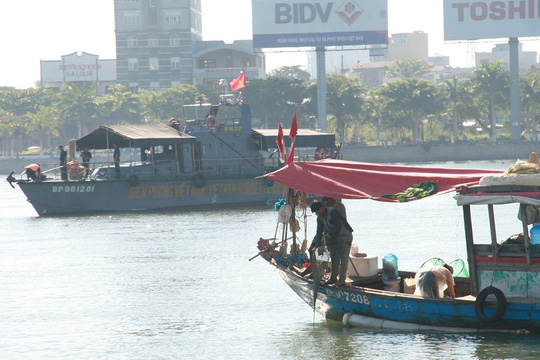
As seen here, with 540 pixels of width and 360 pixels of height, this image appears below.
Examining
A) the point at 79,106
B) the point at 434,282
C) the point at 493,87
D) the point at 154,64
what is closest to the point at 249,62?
the point at 154,64

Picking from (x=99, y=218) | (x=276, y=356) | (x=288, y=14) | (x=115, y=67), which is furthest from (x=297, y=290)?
(x=115, y=67)

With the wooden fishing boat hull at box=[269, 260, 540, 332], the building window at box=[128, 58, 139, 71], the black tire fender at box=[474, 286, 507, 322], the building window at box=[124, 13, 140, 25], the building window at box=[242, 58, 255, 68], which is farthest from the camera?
the building window at box=[124, 13, 140, 25]

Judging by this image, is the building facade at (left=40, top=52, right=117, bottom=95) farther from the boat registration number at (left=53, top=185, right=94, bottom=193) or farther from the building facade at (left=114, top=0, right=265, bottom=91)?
the boat registration number at (left=53, top=185, right=94, bottom=193)

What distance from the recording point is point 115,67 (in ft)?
433

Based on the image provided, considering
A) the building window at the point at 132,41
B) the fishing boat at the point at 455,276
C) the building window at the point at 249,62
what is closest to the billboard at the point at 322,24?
the building window at the point at 249,62

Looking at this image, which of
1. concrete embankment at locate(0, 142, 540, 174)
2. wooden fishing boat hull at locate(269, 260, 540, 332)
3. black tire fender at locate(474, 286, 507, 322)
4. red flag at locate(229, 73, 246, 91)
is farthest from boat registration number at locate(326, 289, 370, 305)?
concrete embankment at locate(0, 142, 540, 174)

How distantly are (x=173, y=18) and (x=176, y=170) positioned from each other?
308 ft

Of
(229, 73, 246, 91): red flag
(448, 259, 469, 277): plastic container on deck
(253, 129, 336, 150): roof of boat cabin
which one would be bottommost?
(448, 259, 469, 277): plastic container on deck

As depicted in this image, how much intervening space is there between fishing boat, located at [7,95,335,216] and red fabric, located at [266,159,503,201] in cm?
2183

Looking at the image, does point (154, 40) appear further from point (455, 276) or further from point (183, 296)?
point (455, 276)

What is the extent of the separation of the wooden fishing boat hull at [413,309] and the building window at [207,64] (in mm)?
108473

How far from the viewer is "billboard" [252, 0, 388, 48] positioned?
286 feet

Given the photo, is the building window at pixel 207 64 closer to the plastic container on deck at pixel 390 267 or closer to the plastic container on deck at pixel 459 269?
the plastic container on deck at pixel 390 267

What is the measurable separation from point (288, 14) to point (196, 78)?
36.9 meters
